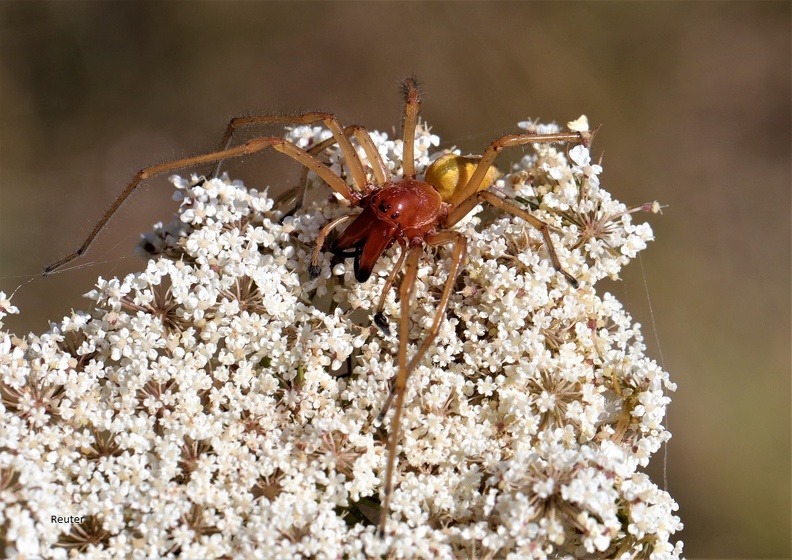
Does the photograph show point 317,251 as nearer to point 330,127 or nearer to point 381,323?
point 381,323

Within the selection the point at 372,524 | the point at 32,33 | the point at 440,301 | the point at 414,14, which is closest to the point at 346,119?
the point at 414,14

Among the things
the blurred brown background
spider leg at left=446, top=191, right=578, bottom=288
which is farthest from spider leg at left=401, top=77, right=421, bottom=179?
the blurred brown background

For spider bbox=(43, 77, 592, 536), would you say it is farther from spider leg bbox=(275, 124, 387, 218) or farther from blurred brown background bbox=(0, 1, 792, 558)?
blurred brown background bbox=(0, 1, 792, 558)

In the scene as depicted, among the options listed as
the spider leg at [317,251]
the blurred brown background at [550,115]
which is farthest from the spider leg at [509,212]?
the blurred brown background at [550,115]

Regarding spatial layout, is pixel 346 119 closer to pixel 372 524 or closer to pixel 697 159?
pixel 697 159

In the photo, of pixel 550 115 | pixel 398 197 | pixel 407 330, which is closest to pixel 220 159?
pixel 398 197

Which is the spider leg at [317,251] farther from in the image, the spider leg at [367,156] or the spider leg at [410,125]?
the spider leg at [410,125]
